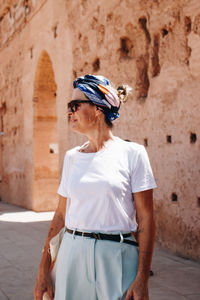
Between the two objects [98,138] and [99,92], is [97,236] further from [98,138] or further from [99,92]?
[99,92]

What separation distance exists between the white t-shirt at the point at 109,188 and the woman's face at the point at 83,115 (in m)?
0.14

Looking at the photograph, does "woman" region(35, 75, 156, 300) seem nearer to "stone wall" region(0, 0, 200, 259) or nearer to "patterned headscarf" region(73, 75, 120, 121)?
"patterned headscarf" region(73, 75, 120, 121)

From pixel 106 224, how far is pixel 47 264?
402 millimetres

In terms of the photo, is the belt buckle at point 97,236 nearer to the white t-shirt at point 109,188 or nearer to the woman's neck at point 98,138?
the white t-shirt at point 109,188

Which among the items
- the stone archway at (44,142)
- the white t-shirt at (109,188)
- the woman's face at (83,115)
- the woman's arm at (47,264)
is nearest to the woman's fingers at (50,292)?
the woman's arm at (47,264)

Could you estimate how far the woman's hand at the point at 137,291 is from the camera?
1655 mm

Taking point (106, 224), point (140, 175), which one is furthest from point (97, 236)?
point (140, 175)

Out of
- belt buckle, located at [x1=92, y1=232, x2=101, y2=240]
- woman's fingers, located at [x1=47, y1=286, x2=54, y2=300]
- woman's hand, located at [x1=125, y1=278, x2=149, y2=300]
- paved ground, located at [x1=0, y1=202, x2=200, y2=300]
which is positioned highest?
belt buckle, located at [x1=92, y1=232, x2=101, y2=240]

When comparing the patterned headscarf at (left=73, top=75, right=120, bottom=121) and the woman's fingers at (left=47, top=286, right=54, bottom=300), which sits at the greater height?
the patterned headscarf at (left=73, top=75, right=120, bottom=121)

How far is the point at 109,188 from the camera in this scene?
5.68 ft

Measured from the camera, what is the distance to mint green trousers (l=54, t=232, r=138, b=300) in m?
1.71

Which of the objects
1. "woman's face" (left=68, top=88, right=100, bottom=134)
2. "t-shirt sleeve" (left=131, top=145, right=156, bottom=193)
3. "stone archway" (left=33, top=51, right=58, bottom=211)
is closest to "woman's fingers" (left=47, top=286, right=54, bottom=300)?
"t-shirt sleeve" (left=131, top=145, right=156, bottom=193)

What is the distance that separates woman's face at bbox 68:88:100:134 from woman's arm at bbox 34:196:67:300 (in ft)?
1.09

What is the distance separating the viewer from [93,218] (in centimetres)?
176
